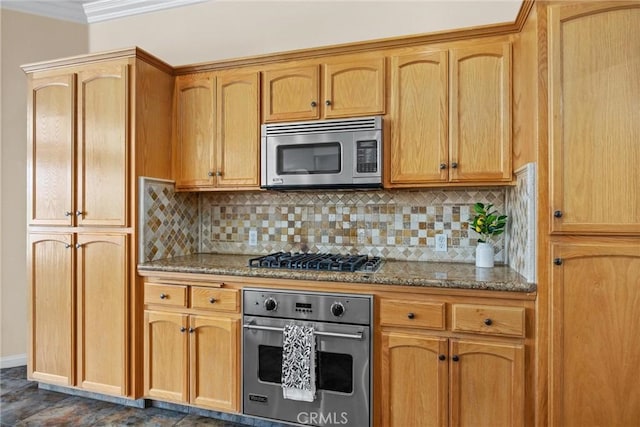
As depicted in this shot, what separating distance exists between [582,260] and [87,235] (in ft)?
9.21

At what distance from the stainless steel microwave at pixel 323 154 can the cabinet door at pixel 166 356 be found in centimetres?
105

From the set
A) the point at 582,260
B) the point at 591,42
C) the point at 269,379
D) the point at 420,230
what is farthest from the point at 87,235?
the point at 591,42

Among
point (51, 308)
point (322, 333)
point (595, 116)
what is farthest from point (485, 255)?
point (51, 308)

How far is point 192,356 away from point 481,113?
2214 millimetres

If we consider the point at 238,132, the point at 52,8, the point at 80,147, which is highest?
the point at 52,8

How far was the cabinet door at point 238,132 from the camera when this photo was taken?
2.56 meters

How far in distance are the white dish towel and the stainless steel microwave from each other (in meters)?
0.90

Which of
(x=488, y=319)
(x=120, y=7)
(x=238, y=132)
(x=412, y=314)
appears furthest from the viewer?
(x=120, y=7)

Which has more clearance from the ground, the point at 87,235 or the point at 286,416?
the point at 87,235

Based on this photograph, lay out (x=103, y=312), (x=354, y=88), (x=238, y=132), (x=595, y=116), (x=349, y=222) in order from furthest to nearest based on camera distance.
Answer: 1. (x=349, y=222)
2. (x=238, y=132)
3. (x=103, y=312)
4. (x=354, y=88)
5. (x=595, y=116)

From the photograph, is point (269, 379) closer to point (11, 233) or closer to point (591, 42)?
point (591, 42)

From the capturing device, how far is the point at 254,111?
8.39ft

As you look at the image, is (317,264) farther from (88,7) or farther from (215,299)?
(88,7)

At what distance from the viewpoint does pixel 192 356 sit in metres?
2.30
